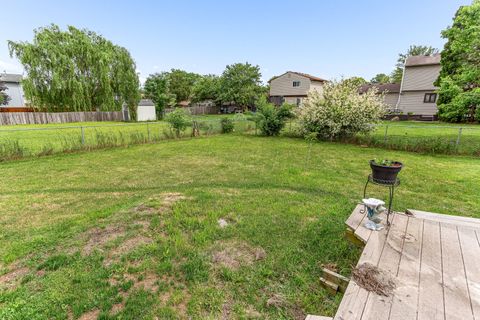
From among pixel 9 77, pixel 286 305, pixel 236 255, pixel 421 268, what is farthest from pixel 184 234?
pixel 9 77

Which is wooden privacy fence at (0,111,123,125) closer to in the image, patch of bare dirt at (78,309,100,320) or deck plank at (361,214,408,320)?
patch of bare dirt at (78,309,100,320)

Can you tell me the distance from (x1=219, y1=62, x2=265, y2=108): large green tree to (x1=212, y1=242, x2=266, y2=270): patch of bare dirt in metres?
29.0

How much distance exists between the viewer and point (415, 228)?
7.80ft

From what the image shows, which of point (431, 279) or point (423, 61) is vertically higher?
point (423, 61)

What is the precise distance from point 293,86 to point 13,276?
2892 cm

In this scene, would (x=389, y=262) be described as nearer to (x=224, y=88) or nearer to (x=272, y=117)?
(x=272, y=117)

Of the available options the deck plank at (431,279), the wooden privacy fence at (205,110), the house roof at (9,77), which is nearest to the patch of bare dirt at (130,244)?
the deck plank at (431,279)

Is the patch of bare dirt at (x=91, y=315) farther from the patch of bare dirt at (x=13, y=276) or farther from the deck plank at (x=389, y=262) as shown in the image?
the deck plank at (x=389, y=262)

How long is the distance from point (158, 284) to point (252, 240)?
45.9 inches

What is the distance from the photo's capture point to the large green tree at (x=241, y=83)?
99.0ft

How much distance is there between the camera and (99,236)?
9.28ft

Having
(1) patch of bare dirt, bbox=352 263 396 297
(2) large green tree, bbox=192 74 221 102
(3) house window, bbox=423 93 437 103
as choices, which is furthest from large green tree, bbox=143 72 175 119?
(3) house window, bbox=423 93 437 103

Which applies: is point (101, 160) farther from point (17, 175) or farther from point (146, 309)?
point (146, 309)

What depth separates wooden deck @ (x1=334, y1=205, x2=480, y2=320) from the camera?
1.41 metres
